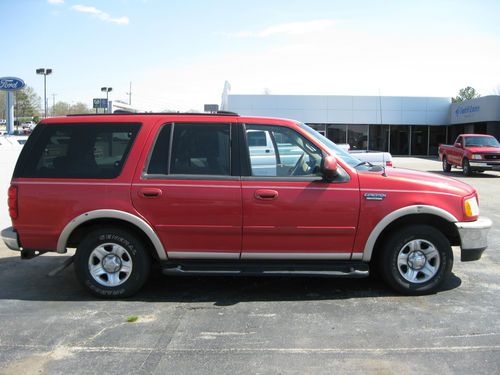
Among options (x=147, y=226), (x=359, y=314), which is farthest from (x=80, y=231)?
(x=359, y=314)

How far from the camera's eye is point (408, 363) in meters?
3.74

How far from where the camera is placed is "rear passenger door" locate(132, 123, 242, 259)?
5.02 m

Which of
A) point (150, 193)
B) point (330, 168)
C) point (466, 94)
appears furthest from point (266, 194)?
point (466, 94)

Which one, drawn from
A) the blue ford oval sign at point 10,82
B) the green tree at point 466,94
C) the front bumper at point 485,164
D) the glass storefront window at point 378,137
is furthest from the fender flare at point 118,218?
the green tree at point 466,94

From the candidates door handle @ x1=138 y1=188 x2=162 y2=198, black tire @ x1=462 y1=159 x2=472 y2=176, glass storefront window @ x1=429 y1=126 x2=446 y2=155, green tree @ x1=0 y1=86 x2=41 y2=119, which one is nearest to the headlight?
door handle @ x1=138 y1=188 x2=162 y2=198

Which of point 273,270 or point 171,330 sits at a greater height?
point 273,270

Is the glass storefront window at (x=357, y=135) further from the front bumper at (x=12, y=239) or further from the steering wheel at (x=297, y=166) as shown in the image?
the front bumper at (x=12, y=239)

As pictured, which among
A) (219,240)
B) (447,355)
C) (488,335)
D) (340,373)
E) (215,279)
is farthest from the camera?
(215,279)

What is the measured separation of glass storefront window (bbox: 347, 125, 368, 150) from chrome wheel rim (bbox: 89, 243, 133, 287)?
36.5 meters

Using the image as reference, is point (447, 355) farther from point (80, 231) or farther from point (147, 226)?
point (80, 231)

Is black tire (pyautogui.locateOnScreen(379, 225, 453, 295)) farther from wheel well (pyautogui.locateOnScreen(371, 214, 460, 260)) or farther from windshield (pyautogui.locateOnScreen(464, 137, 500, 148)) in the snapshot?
windshield (pyautogui.locateOnScreen(464, 137, 500, 148))

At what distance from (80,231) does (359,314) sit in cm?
299

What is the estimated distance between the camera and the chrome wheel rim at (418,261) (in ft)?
17.0

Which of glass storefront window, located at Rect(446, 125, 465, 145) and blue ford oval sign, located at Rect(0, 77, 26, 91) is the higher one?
blue ford oval sign, located at Rect(0, 77, 26, 91)
